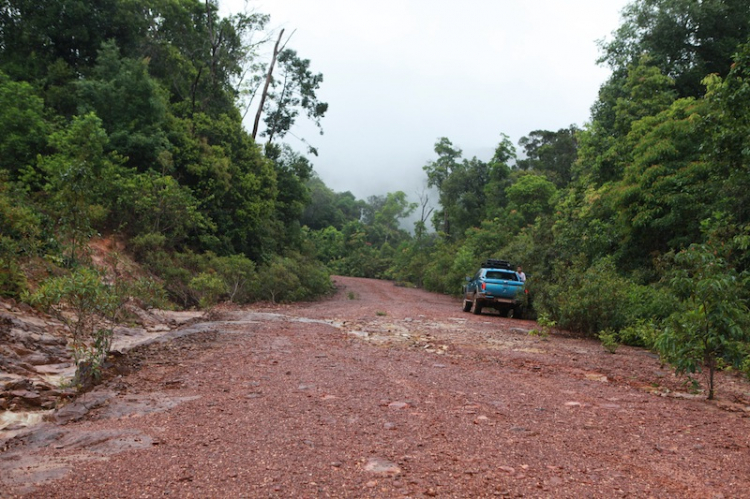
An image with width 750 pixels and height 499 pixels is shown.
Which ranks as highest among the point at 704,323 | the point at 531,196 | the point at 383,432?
the point at 531,196

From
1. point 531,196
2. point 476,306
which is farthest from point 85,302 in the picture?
point 531,196

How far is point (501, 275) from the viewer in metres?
17.1

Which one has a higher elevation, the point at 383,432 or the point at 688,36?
the point at 688,36

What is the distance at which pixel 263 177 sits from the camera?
2480 centimetres

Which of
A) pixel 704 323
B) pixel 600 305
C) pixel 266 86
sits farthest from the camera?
pixel 266 86

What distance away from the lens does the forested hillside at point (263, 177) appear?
29.8ft

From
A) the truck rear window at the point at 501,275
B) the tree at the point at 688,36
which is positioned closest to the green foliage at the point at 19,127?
the truck rear window at the point at 501,275

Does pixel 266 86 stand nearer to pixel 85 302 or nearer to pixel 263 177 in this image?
pixel 263 177

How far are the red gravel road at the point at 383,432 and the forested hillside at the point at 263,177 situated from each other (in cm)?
144

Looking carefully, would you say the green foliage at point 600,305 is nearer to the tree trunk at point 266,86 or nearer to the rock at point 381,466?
the rock at point 381,466

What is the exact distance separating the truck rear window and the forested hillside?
1084 millimetres

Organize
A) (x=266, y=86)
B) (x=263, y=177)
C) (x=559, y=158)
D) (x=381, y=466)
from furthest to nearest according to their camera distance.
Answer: (x=559, y=158) < (x=266, y=86) < (x=263, y=177) < (x=381, y=466)

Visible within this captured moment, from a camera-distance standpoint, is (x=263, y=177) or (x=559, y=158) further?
(x=559, y=158)

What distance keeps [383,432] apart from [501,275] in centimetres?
1367
